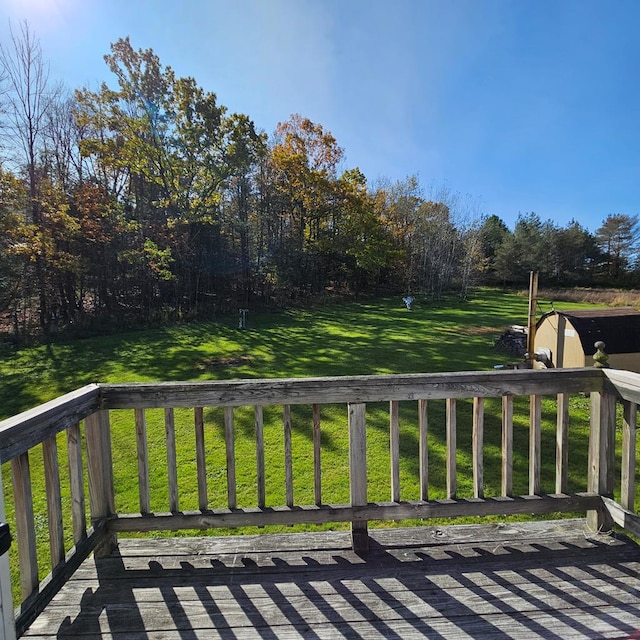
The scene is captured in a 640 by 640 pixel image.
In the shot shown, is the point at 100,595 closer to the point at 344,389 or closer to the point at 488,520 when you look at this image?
the point at 344,389

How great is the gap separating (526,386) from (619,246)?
4095cm

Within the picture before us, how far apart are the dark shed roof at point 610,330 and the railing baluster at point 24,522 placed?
6739 millimetres

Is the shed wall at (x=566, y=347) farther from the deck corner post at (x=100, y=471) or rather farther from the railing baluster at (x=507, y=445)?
the deck corner post at (x=100, y=471)

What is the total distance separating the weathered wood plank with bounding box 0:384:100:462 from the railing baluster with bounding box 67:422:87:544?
7 cm

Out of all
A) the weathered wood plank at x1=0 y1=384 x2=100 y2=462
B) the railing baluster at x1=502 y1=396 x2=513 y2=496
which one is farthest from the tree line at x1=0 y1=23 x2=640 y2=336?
the railing baluster at x1=502 y1=396 x2=513 y2=496

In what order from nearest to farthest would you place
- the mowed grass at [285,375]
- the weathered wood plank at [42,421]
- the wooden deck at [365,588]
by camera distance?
the weathered wood plank at [42,421], the wooden deck at [365,588], the mowed grass at [285,375]

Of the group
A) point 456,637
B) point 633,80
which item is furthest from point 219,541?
point 633,80

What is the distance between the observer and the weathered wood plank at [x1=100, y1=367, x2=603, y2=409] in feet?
5.82

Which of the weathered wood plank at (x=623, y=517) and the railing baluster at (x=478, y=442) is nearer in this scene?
the weathered wood plank at (x=623, y=517)

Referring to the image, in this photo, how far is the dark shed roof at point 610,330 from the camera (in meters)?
5.77

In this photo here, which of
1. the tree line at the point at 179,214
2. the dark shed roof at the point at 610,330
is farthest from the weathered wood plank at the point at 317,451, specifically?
the tree line at the point at 179,214

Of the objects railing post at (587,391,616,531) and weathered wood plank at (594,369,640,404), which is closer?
weathered wood plank at (594,369,640,404)

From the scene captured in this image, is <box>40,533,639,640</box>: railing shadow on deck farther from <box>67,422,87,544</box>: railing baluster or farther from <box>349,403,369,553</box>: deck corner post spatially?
<box>67,422,87,544</box>: railing baluster

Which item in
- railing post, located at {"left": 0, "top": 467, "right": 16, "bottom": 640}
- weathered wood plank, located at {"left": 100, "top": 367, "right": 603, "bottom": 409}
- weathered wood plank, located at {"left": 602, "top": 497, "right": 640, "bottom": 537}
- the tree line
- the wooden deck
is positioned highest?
the tree line
